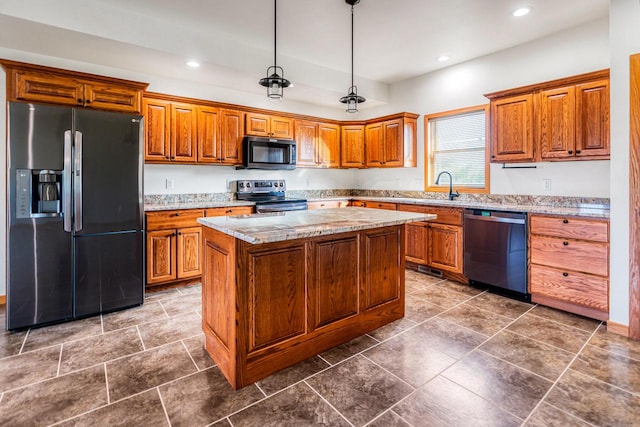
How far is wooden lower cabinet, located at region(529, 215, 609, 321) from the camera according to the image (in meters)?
2.84

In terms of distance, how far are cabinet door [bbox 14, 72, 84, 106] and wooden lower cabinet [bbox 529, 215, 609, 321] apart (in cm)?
440

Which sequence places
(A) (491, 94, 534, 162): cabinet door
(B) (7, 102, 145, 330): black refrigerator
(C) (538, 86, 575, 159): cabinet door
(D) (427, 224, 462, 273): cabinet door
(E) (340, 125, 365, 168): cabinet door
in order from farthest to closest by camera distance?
(E) (340, 125, 365, 168): cabinet door → (D) (427, 224, 462, 273): cabinet door → (A) (491, 94, 534, 162): cabinet door → (C) (538, 86, 575, 159): cabinet door → (B) (7, 102, 145, 330): black refrigerator

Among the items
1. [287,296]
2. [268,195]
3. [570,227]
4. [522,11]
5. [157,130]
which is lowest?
[287,296]

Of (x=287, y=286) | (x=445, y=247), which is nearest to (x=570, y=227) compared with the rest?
(x=445, y=247)

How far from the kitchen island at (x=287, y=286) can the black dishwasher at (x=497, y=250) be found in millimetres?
1370

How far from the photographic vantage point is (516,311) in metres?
3.16

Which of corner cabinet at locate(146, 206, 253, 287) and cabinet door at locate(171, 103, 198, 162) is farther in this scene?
cabinet door at locate(171, 103, 198, 162)

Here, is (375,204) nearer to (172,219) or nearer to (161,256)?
(172,219)

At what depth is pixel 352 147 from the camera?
5.72 metres

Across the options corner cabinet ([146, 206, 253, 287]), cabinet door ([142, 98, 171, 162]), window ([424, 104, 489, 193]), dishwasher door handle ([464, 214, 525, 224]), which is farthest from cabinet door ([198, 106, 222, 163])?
dishwasher door handle ([464, 214, 525, 224])

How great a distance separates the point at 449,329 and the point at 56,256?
133 inches

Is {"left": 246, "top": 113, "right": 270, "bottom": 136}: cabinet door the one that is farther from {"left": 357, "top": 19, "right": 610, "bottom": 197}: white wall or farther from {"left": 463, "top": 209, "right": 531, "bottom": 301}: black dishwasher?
{"left": 463, "top": 209, "right": 531, "bottom": 301}: black dishwasher

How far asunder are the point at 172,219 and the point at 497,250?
11.7 ft

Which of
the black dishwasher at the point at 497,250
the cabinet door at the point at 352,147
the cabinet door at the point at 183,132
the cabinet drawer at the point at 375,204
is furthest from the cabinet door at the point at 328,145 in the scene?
the black dishwasher at the point at 497,250
